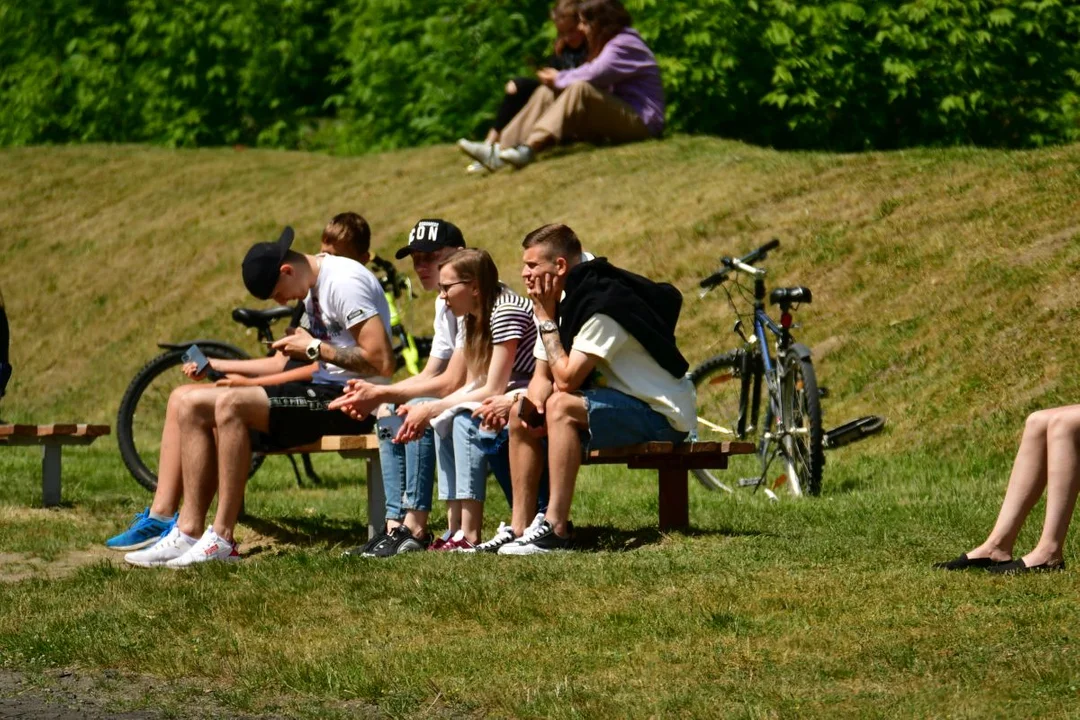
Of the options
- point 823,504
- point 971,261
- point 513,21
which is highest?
point 513,21

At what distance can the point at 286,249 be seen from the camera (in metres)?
8.96

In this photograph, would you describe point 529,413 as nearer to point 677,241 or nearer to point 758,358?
point 758,358

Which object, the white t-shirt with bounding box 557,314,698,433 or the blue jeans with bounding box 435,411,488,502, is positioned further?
the blue jeans with bounding box 435,411,488,502

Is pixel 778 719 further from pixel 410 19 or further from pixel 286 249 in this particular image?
pixel 410 19

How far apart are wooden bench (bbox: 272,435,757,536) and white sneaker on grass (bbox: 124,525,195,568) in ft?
2.23

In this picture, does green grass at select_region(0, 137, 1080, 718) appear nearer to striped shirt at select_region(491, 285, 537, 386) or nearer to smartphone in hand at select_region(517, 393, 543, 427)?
smartphone in hand at select_region(517, 393, 543, 427)

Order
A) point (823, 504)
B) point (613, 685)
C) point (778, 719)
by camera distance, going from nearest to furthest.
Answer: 1. point (778, 719)
2. point (613, 685)
3. point (823, 504)

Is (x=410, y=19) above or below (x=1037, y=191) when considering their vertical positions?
above

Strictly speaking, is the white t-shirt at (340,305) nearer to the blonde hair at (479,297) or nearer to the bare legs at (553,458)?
the blonde hair at (479,297)

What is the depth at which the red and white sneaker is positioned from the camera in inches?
329

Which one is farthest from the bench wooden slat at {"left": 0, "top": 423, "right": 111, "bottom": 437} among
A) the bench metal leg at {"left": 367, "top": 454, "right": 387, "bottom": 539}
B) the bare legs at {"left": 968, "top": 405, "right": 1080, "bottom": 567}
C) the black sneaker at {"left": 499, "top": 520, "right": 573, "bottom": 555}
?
the bare legs at {"left": 968, "top": 405, "right": 1080, "bottom": 567}

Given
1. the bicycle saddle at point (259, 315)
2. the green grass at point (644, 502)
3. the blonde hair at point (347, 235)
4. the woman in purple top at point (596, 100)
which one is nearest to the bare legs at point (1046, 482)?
the green grass at point (644, 502)

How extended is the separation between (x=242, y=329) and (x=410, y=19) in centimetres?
947

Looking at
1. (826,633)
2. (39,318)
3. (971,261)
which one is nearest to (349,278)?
(826,633)
